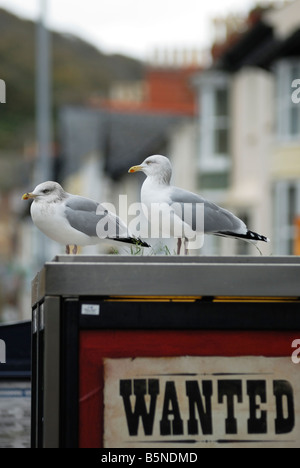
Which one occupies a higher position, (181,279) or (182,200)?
(182,200)

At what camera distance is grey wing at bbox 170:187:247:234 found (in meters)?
4.44

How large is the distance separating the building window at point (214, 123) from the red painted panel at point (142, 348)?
34.6 metres

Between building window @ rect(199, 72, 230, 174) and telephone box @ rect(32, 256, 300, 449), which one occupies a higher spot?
building window @ rect(199, 72, 230, 174)

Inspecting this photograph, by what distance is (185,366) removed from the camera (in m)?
3.84

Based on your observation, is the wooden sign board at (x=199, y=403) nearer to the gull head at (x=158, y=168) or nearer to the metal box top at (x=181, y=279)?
the metal box top at (x=181, y=279)

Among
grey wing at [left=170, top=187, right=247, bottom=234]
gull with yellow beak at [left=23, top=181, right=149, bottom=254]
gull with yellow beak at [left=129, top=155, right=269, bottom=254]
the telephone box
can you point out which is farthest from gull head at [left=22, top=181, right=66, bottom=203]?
the telephone box

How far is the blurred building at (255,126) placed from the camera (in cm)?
3183

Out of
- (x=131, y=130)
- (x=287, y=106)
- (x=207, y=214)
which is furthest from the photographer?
(x=131, y=130)

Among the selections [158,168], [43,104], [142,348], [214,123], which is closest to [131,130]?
[214,123]

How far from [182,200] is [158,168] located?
0.17 meters

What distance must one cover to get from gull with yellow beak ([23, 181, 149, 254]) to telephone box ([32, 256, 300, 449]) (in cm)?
55

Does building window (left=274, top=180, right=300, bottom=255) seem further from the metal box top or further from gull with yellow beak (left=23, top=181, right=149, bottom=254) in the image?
the metal box top

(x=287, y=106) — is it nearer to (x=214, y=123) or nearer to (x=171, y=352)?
(x=214, y=123)

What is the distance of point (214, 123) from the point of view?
3888 cm
